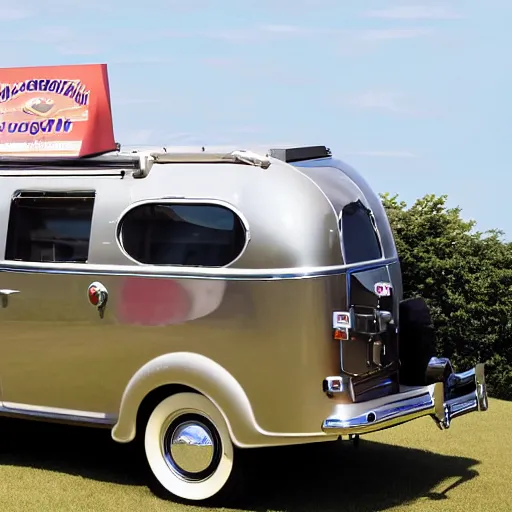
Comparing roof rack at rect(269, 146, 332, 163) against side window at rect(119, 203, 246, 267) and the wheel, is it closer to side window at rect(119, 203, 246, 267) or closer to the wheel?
side window at rect(119, 203, 246, 267)

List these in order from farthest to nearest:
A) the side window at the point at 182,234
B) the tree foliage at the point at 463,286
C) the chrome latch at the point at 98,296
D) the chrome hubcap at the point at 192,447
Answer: the tree foliage at the point at 463,286, the chrome latch at the point at 98,296, the chrome hubcap at the point at 192,447, the side window at the point at 182,234

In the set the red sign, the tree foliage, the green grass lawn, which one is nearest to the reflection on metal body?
the red sign

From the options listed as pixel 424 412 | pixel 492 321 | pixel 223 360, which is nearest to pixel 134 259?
pixel 223 360

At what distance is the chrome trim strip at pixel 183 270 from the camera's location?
711cm

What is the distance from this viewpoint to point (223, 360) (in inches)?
286

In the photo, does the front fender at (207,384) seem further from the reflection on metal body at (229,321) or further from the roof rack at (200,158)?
the roof rack at (200,158)

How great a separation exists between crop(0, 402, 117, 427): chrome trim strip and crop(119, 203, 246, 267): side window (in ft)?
4.04

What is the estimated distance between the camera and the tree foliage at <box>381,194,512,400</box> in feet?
57.2

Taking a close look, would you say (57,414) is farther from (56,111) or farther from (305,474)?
(56,111)

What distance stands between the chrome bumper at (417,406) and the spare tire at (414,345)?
0.37 feet

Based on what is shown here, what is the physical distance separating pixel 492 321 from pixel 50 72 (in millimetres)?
10804

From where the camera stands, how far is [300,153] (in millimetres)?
7953

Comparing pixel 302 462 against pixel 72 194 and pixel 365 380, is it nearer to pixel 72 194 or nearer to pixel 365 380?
pixel 365 380

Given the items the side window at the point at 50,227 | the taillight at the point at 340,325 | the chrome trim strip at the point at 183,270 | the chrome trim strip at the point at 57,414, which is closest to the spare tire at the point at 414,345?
the chrome trim strip at the point at 183,270
